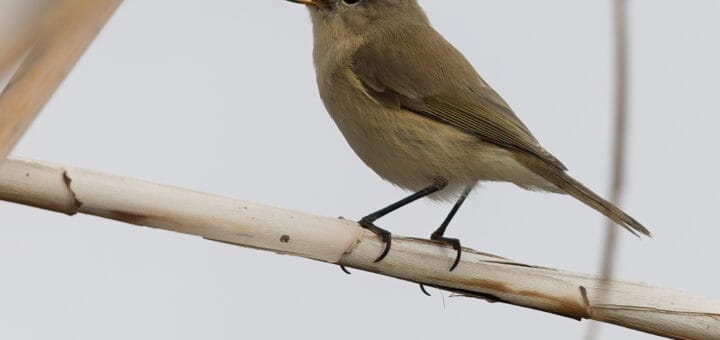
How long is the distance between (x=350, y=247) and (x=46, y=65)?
39.9 inches

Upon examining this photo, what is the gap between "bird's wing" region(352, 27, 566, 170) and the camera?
308 cm

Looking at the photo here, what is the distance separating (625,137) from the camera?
110 cm

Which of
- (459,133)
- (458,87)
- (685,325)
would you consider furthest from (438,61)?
(685,325)

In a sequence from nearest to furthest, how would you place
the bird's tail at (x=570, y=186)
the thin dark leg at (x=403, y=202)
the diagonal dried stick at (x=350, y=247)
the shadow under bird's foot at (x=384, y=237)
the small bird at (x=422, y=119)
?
the diagonal dried stick at (x=350, y=247), the shadow under bird's foot at (x=384, y=237), the bird's tail at (x=570, y=186), the thin dark leg at (x=403, y=202), the small bird at (x=422, y=119)

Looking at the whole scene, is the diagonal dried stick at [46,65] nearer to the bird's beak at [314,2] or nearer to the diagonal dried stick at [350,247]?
the diagonal dried stick at [350,247]

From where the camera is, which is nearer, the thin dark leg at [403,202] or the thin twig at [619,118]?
the thin twig at [619,118]

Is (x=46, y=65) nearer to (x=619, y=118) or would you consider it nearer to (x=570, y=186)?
(x=619, y=118)

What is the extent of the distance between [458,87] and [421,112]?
0.72ft

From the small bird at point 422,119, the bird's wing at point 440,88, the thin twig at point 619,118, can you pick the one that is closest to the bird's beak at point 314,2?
the small bird at point 422,119

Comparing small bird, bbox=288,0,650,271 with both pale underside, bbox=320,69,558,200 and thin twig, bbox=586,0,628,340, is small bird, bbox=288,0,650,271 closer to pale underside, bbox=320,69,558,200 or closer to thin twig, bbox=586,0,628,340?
pale underside, bbox=320,69,558,200

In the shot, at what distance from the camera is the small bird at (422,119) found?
3.03m

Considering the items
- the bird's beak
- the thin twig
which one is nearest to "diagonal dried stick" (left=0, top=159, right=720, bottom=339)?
the thin twig

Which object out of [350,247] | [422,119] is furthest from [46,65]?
[422,119]

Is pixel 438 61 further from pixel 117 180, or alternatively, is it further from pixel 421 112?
pixel 117 180
